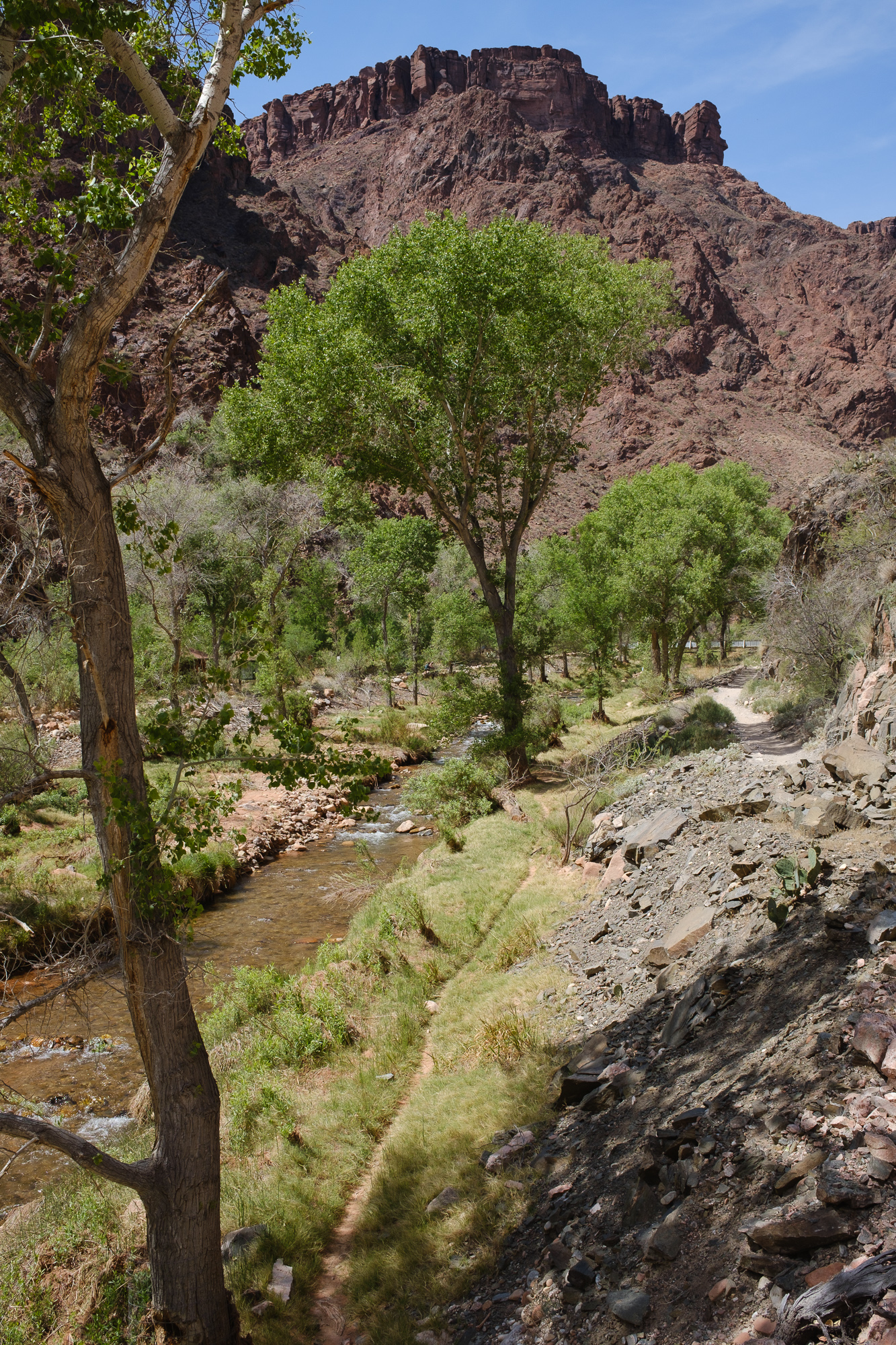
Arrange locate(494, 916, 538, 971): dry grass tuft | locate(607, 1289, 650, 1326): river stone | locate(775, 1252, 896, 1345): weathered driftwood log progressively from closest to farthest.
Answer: locate(775, 1252, 896, 1345): weathered driftwood log < locate(607, 1289, 650, 1326): river stone < locate(494, 916, 538, 971): dry grass tuft

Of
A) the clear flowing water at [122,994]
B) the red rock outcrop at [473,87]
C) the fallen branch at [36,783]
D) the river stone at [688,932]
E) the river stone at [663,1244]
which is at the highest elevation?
the red rock outcrop at [473,87]

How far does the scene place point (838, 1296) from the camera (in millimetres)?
2826

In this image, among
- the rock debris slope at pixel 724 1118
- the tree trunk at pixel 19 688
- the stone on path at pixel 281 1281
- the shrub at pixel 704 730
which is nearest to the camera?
the rock debris slope at pixel 724 1118

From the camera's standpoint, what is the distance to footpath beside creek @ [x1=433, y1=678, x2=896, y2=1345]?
3.34m

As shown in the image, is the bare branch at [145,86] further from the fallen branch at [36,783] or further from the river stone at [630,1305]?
the river stone at [630,1305]

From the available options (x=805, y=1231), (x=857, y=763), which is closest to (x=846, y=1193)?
(x=805, y=1231)

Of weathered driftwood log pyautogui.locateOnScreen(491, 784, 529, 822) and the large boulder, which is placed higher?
the large boulder

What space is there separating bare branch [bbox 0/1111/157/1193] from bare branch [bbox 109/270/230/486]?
11.4 ft

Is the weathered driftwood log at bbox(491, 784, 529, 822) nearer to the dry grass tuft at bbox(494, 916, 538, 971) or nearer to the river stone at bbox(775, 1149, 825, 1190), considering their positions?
the dry grass tuft at bbox(494, 916, 538, 971)

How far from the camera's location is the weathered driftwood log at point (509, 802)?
1644 cm

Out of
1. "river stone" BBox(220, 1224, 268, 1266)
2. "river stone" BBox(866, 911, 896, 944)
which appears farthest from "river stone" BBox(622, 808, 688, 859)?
"river stone" BBox(220, 1224, 268, 1266)

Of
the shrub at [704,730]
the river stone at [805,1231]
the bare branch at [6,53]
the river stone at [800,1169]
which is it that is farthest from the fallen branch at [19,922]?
the shrub at [704,730]

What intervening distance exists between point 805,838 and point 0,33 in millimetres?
8913

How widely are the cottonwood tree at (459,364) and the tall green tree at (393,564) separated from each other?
53.7 feet
